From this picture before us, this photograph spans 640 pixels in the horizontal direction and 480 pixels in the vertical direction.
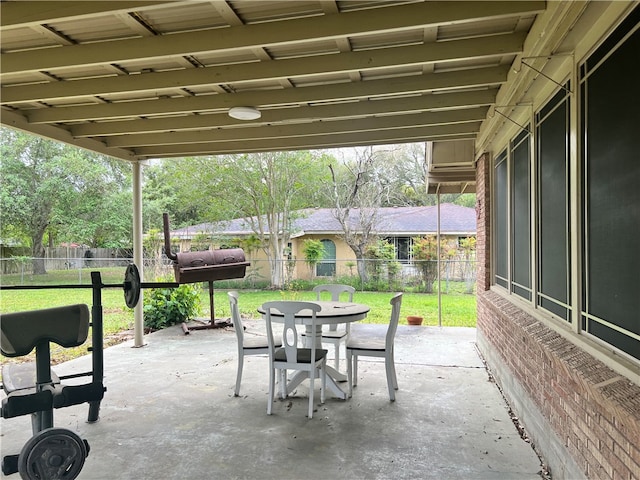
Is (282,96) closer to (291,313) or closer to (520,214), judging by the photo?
(291,313)

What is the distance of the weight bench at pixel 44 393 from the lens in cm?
230

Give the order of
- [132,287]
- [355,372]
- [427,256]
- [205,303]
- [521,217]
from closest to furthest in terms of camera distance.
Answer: [132,287] → [521,217] → [355,372] → [205,303] → [427,256]

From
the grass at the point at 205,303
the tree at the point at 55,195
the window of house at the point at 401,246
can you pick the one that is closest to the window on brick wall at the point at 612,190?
the grass at the point at 205,303

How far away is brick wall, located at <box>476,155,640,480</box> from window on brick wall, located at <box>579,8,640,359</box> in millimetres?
203

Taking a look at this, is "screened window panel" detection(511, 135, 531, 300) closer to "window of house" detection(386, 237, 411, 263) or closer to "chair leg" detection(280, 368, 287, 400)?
"chair leg" detection(280, 368, 287, 400)

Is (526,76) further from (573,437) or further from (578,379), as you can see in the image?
(573,437)

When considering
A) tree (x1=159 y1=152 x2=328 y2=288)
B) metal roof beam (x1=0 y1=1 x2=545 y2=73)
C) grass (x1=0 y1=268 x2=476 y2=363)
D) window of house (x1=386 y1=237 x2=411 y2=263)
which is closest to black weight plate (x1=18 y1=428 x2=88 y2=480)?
metal roof beam (x1=0 y1=1 x2=545 y2=73)

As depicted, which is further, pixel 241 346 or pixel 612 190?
pixel 241 346

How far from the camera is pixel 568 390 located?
229 centimetres

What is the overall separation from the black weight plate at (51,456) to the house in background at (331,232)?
40.5ft

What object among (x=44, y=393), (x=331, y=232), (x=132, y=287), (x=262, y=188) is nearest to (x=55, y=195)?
(x=262, y=188)

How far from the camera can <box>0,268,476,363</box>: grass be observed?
28.1ft

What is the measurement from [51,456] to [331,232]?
45.7 ft

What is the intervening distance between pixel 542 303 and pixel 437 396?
1.53 metres
